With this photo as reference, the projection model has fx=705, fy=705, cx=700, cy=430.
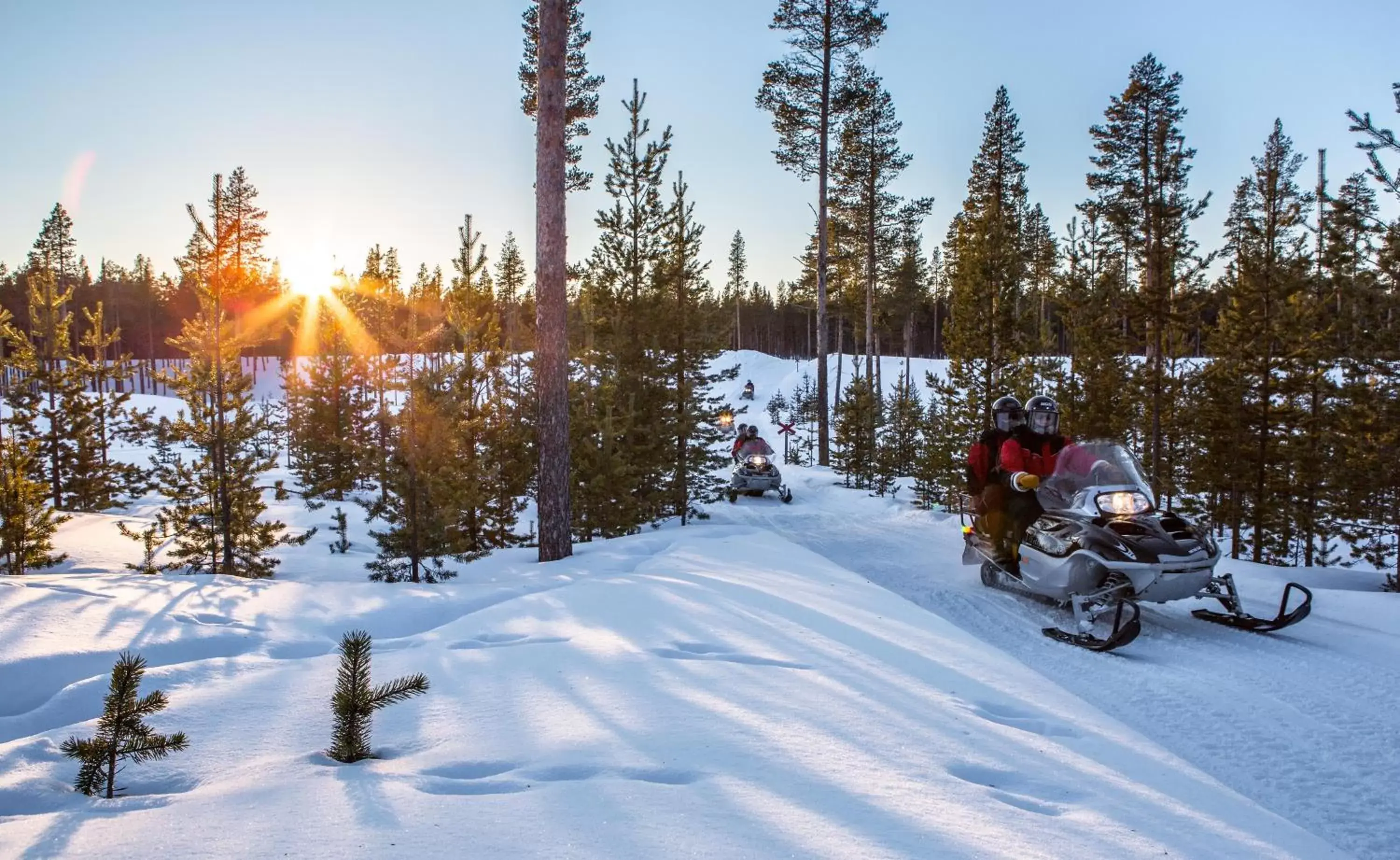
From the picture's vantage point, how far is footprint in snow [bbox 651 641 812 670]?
4477mm

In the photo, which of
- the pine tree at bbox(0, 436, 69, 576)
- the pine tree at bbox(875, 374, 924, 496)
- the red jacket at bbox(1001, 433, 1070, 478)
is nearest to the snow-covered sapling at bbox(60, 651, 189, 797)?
the red jacket at bbox(1001, 433, 1070, 478)

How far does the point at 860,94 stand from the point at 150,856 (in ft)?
82.6

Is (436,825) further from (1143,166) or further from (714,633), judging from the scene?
(1143,166)

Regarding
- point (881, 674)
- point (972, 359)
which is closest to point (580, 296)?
point (972, 359)

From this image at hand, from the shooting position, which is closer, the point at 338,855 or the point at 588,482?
the point at 338,855

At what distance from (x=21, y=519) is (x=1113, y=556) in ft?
46.5

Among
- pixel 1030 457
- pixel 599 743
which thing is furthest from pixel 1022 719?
pixel 1030 457

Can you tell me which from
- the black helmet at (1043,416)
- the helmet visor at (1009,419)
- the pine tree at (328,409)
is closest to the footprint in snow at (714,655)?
the black helmet at (1043,416)

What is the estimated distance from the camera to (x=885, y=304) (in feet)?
157

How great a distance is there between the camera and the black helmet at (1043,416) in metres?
8.22

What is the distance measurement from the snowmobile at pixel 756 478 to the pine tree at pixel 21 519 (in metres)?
14.4

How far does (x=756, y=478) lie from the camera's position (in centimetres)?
2047

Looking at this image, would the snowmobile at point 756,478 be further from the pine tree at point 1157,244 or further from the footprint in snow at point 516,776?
the footprint in snow at point 516,776

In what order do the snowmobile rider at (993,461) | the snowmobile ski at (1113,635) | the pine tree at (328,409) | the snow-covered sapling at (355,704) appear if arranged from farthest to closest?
the pine tree at (328,409), the snowmobile rider at (993,461), the snowmobile ski at (1113,635), the snow-covered sapling at (355,704)
